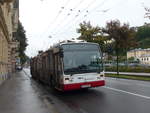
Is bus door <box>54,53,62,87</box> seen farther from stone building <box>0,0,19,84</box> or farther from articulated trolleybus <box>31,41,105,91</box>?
stone building <box>0,0,19,84</box>

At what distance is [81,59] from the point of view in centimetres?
1614

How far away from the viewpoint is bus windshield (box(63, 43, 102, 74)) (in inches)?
627

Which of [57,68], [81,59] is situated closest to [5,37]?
[57,68]

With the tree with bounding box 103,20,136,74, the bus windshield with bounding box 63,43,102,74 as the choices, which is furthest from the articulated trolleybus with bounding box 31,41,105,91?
the tree with bounding box 103,20,136,74

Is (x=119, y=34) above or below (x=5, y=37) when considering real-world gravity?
above

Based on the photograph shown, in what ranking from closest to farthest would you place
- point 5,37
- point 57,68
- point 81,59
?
point 81,59
point 57,68
point 5,37

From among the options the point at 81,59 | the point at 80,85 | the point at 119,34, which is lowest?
the point at 80,85

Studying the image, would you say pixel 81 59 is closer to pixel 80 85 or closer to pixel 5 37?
pixel 80 85

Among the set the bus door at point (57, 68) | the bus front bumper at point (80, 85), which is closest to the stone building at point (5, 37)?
the bus door at point (57, 68)

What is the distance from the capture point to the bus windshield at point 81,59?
15922 mm

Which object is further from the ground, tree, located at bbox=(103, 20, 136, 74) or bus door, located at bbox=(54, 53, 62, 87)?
tree, located at bbox=(103, 20, 136, 74)

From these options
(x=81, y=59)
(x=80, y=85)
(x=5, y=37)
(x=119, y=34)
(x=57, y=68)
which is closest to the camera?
(x=80, y=85)

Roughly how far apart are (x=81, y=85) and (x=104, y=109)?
5.14 metres

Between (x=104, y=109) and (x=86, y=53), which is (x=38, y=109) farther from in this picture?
(x=86, y=53)
